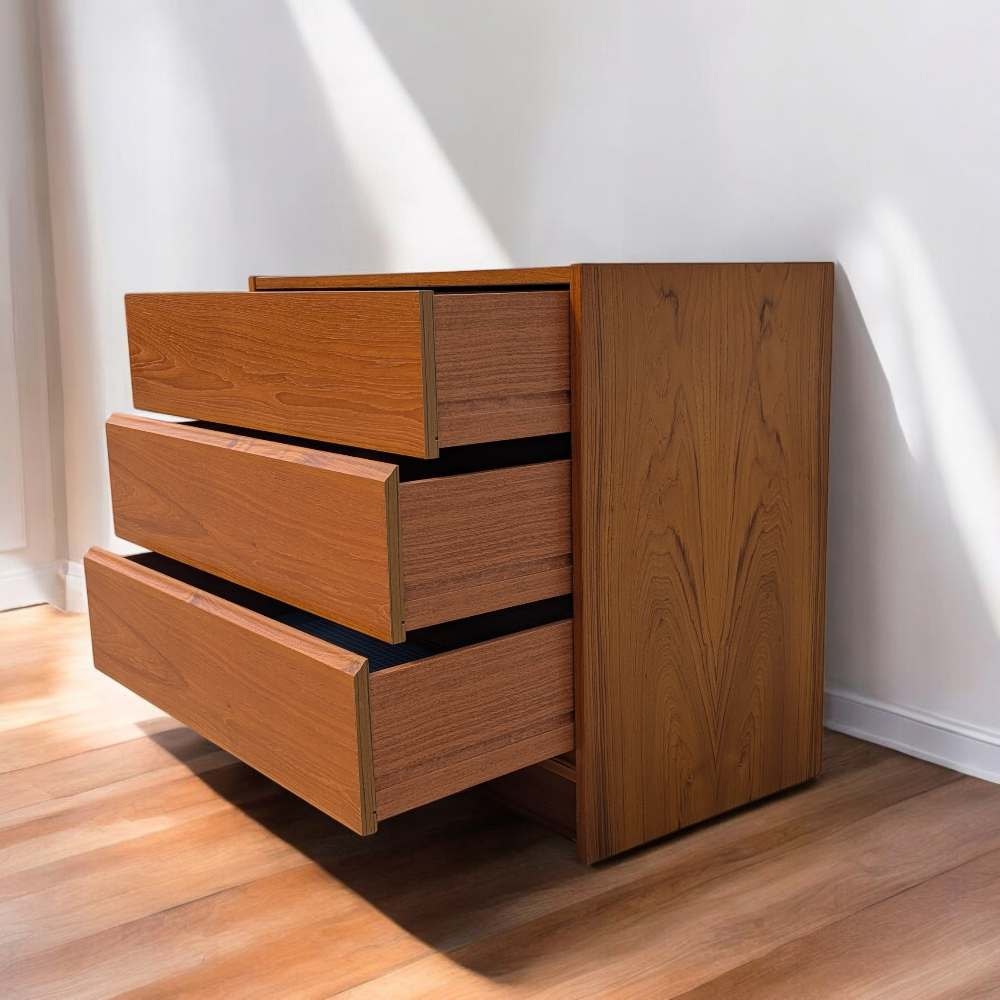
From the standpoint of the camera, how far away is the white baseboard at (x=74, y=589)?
94.8 inches

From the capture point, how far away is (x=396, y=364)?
41.4 inches

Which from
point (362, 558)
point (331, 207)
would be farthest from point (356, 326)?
point (331, 207)

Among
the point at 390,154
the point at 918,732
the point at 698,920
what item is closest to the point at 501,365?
the point at 698,920

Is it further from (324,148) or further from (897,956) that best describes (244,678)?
(324,148)

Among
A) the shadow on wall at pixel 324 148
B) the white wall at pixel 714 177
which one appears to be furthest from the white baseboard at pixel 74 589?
the shadow on wall at pixel 324 148

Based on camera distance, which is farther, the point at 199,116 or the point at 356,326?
the point at 199,116

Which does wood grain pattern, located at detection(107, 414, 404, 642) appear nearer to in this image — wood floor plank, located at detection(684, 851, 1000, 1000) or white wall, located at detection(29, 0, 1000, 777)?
wood floor plank, located at detection(684, 851, 1000, 1000)

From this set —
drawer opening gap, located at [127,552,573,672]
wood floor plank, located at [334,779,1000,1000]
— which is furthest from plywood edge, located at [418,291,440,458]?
wood floor plank, located at [334,779,1000,1000]

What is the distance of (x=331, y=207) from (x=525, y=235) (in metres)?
0.45

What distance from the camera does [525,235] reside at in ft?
5.93

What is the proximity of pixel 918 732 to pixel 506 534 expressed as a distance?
2.15 ft

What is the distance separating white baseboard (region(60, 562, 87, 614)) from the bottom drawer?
1.05 m

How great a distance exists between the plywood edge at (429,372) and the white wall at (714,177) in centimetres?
65

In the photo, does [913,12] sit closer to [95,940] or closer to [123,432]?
[123,432]
